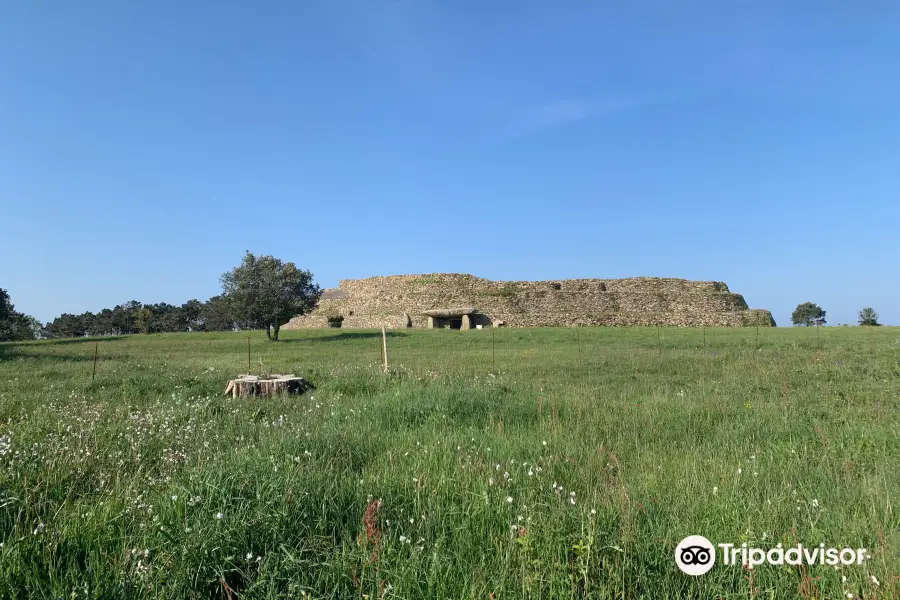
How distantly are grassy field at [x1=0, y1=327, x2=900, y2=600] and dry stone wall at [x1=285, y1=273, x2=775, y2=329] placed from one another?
39185mm

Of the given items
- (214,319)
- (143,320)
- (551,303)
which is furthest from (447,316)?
(143,320)

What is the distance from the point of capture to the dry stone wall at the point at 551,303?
1922 inches

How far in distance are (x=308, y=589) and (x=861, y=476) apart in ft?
17.7

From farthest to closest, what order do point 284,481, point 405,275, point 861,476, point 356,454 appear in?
point 405,275, point 356,454, point 861,476, point 284,481

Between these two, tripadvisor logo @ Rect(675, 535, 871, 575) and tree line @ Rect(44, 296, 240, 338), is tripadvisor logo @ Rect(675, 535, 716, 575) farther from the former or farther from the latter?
tree line @ Rect(44, 296, 240, 338)

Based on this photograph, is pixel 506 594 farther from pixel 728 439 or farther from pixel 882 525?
pixel 728 439

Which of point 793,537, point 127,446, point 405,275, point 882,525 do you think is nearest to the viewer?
point 793,537

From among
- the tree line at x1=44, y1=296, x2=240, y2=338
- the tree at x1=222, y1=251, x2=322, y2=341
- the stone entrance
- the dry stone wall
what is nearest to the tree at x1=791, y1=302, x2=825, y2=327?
the dry stone wall

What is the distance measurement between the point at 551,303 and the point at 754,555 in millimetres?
48062

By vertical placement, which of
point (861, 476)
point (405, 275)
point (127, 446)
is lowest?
point (861, 476)

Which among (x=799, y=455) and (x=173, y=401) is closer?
(x=799, y=455)

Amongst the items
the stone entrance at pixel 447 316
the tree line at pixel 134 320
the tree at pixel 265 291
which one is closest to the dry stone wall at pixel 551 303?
the stone entrance at pixel 447 316

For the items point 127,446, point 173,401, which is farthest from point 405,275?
point 127,446

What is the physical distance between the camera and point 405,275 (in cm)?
5597
